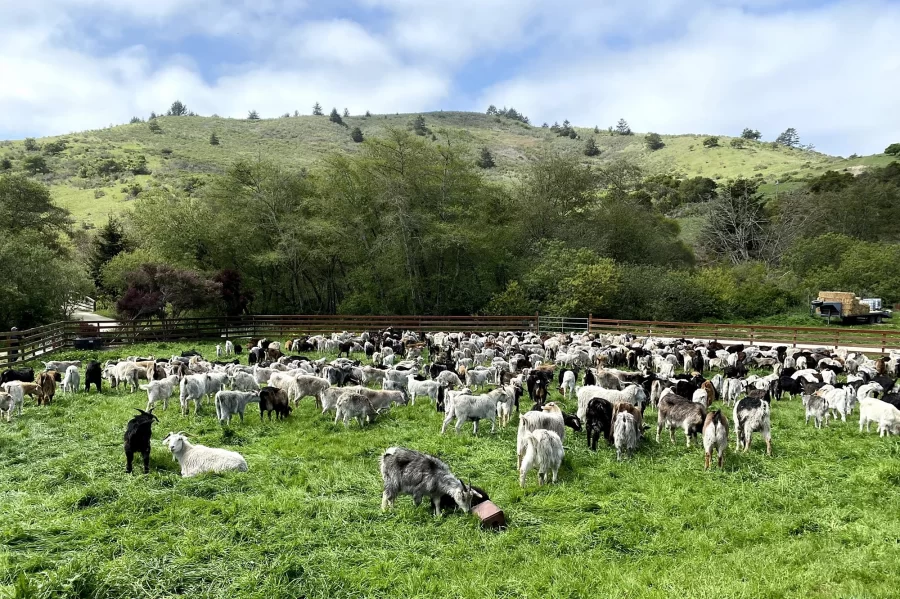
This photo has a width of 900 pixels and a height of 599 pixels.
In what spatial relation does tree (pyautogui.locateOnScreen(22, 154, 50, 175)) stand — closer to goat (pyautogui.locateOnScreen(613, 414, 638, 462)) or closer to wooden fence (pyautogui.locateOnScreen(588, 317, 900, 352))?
wooden fence (pyautogui.locateOnScreen(588, 317, 900, 352))

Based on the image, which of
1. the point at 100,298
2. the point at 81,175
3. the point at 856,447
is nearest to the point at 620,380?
the point at 856,447

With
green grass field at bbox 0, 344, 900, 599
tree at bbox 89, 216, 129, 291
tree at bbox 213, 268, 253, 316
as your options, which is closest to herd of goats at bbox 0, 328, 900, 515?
green grass field at bbox 0, 344, 900, 599

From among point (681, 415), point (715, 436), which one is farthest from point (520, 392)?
point (715, 436)

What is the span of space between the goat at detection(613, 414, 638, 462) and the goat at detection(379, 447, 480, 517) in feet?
11.6

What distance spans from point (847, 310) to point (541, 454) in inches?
1445

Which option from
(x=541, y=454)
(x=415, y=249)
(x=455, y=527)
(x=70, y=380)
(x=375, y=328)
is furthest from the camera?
(x=415, y=249)

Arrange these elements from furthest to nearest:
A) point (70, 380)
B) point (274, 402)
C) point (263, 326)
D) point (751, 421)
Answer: point (263, 326)
point (70, 380)
point (274, 402)
point (751, 421)

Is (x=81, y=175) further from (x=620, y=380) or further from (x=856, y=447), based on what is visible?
(x=856, y=447)

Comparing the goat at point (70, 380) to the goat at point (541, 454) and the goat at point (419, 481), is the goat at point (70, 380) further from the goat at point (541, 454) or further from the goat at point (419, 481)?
the goat at point (541, 454)

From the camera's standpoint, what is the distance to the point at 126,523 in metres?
6.60

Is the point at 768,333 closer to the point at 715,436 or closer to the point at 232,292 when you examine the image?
the point at 715,436

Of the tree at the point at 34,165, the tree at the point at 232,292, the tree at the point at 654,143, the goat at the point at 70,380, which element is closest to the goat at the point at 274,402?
the goat at the point at 70,380

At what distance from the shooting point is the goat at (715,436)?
881cm

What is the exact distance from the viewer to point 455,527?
6715mm
